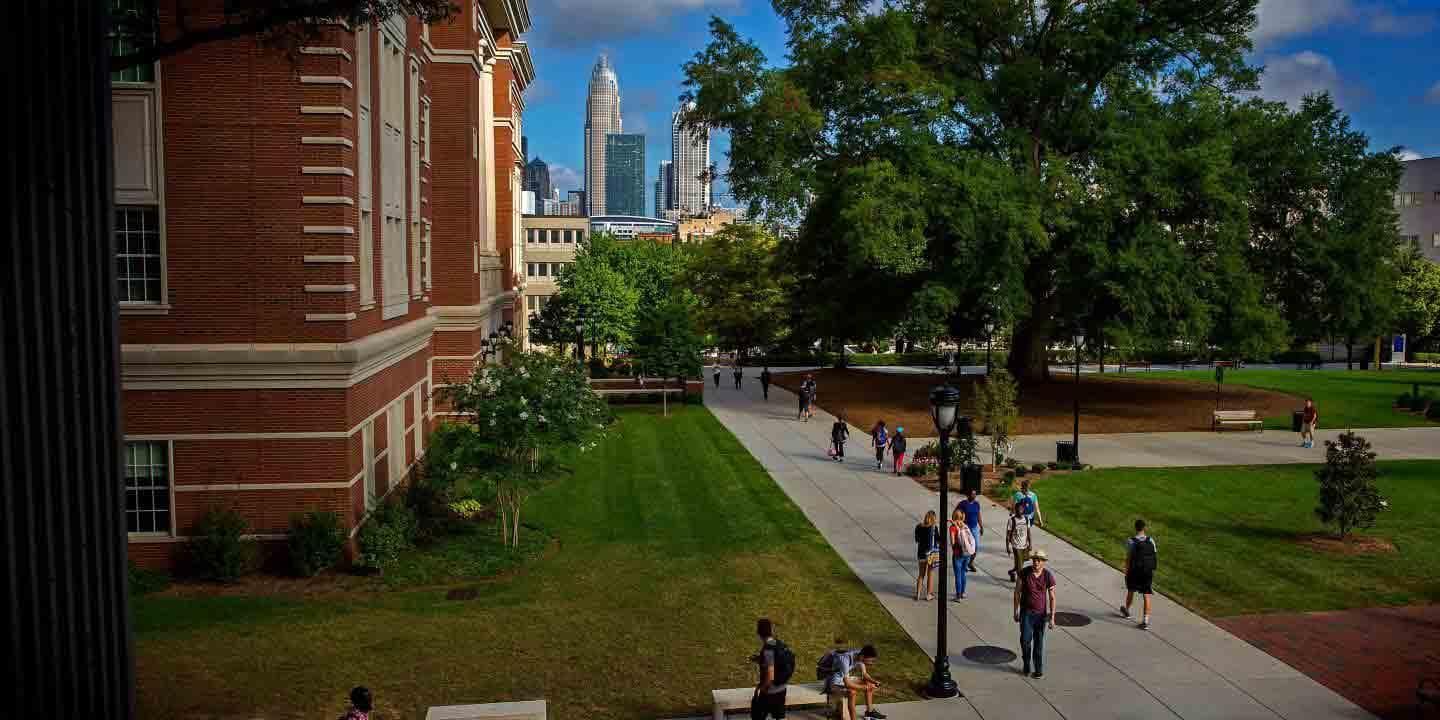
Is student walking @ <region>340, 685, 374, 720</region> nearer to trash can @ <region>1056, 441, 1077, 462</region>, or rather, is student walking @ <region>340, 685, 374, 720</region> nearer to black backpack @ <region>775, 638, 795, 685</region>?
black backpack @ <region>775, 638, 795, 685</region>

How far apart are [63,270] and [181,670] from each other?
8653 mm

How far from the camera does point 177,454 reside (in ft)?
63.9

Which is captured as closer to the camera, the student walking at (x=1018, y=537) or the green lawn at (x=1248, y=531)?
the green lawn at (x=1248, y=531)

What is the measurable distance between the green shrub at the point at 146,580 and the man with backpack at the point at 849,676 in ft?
37.7

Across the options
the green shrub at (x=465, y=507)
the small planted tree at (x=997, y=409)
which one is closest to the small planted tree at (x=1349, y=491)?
the small planted tree at (x=997, y=409)

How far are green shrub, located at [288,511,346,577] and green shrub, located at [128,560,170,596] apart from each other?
6.51 feet

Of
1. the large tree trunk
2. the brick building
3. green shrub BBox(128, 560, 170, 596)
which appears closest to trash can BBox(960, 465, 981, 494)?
the brick building

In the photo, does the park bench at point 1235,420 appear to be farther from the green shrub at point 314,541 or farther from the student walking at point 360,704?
the student walking at point 360,704

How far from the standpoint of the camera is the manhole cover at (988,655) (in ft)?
53.3

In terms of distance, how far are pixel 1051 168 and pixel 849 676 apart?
34.6m

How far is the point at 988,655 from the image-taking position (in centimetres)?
1645

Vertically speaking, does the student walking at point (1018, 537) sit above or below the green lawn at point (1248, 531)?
above

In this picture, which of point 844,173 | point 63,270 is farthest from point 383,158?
point 844,173

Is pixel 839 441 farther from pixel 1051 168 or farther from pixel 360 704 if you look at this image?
pixel 360 704
